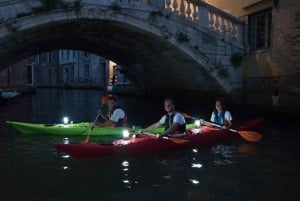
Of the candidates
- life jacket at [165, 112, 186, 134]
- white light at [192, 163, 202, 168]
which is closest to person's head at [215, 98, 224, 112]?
life jacket at [165, 112, 186, 134]

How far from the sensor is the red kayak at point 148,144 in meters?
6.24

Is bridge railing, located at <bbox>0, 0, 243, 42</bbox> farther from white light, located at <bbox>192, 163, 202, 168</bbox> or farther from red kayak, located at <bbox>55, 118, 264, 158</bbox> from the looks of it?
white light, located at <bbox>192, 163, 202, 168</bbox>

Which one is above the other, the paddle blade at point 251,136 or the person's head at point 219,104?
the person's head at point 219,104

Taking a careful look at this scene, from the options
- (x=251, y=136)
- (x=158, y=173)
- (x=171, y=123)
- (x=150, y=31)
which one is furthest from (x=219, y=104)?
(x=150, y=31)

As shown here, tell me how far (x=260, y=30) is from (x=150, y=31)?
363cm

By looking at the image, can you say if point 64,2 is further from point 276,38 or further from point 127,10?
point 276,38

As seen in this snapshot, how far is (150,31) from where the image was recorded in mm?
11117

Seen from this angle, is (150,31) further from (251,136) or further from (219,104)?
(251,136)

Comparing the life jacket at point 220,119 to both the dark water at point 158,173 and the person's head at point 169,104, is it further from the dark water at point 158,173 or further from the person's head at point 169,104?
the person's head at point 169,104

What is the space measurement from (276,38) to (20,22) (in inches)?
269

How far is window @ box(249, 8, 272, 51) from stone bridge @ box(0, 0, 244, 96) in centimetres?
38

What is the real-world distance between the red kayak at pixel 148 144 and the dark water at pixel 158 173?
0.13m

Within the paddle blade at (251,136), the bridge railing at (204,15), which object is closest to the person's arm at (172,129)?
the paddle blade at (251,136)

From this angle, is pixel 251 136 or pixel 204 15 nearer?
pixel 251 136
